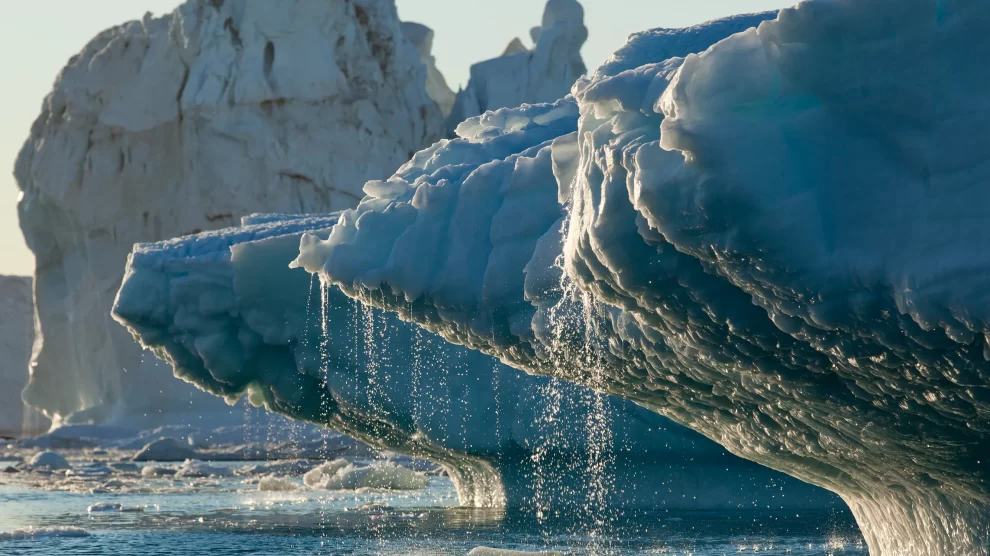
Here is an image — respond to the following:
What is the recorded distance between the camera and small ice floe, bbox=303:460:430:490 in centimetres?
1942

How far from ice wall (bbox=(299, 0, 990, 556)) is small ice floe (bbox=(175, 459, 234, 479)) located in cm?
1530

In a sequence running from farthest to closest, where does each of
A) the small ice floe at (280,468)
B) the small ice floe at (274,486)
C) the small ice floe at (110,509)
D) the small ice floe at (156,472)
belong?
the small ice floe at (280,468) → the small ice floe at (156,472) → the small ice floe at (274,486) → the small ice floe at (110,509)

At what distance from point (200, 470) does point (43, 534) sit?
12.0m

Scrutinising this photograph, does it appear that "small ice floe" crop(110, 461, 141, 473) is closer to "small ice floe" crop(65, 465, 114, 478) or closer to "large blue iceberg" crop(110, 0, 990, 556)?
"small ice floe" crop(65, 465, 114, 478)

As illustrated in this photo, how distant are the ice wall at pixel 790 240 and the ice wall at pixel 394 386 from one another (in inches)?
203

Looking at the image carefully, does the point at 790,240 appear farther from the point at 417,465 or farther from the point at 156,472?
the point at 417,465

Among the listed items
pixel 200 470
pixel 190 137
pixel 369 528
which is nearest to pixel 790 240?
pixel 369 528

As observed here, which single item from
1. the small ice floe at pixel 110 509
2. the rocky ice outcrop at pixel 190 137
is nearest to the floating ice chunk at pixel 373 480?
the small ice floe at pixel 110 509

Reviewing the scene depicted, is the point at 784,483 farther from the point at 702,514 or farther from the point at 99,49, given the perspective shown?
the point at 99,49

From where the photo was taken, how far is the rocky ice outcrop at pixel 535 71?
34.6 m

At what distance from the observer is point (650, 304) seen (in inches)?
227

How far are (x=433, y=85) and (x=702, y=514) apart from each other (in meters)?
27.9

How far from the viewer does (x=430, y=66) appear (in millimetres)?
40156

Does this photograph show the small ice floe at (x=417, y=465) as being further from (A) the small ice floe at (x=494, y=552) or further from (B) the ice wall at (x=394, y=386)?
(A) the small ice floe at (x=494, y=552)
